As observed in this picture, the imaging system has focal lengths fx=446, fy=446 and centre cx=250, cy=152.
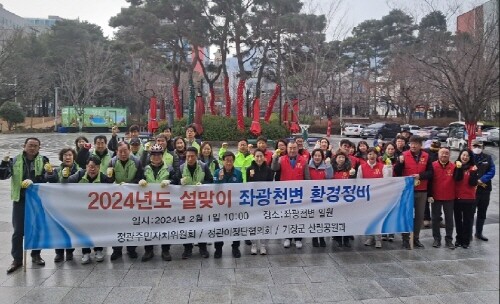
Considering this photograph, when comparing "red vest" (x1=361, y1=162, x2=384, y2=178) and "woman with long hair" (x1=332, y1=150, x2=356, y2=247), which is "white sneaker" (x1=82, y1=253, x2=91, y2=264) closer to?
"woman with long hair" (x1=332, y1=150, x2=356, y2=247)

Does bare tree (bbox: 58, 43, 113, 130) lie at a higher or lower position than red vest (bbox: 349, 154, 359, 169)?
higher

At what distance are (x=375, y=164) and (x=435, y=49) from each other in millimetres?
15136

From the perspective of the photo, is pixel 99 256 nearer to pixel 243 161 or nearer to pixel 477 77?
pixel 243 161

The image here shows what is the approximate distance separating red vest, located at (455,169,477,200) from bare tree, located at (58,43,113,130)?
4215 centimetres

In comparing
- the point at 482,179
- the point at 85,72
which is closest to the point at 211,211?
the point at 482,179

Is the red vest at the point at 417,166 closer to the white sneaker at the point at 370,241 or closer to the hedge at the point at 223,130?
the white sneaker at the point at 370,241

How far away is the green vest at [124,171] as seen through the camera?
19.4 ft

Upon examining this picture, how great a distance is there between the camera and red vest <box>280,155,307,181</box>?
20.6 ft

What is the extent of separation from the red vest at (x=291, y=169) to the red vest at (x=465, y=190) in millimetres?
2225

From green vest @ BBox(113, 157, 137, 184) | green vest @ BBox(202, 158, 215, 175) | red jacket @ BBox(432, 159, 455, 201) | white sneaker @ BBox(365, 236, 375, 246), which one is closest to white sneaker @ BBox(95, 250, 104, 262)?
green vest @ BBox(113, 157, 137, 184)

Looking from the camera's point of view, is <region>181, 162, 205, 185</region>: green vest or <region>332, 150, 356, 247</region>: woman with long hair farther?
<region>332, 150, 356, 247</region>: woman with long hair

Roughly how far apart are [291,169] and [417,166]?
181cm

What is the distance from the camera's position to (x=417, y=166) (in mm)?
6363

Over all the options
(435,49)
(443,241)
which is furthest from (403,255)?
(435,49)
